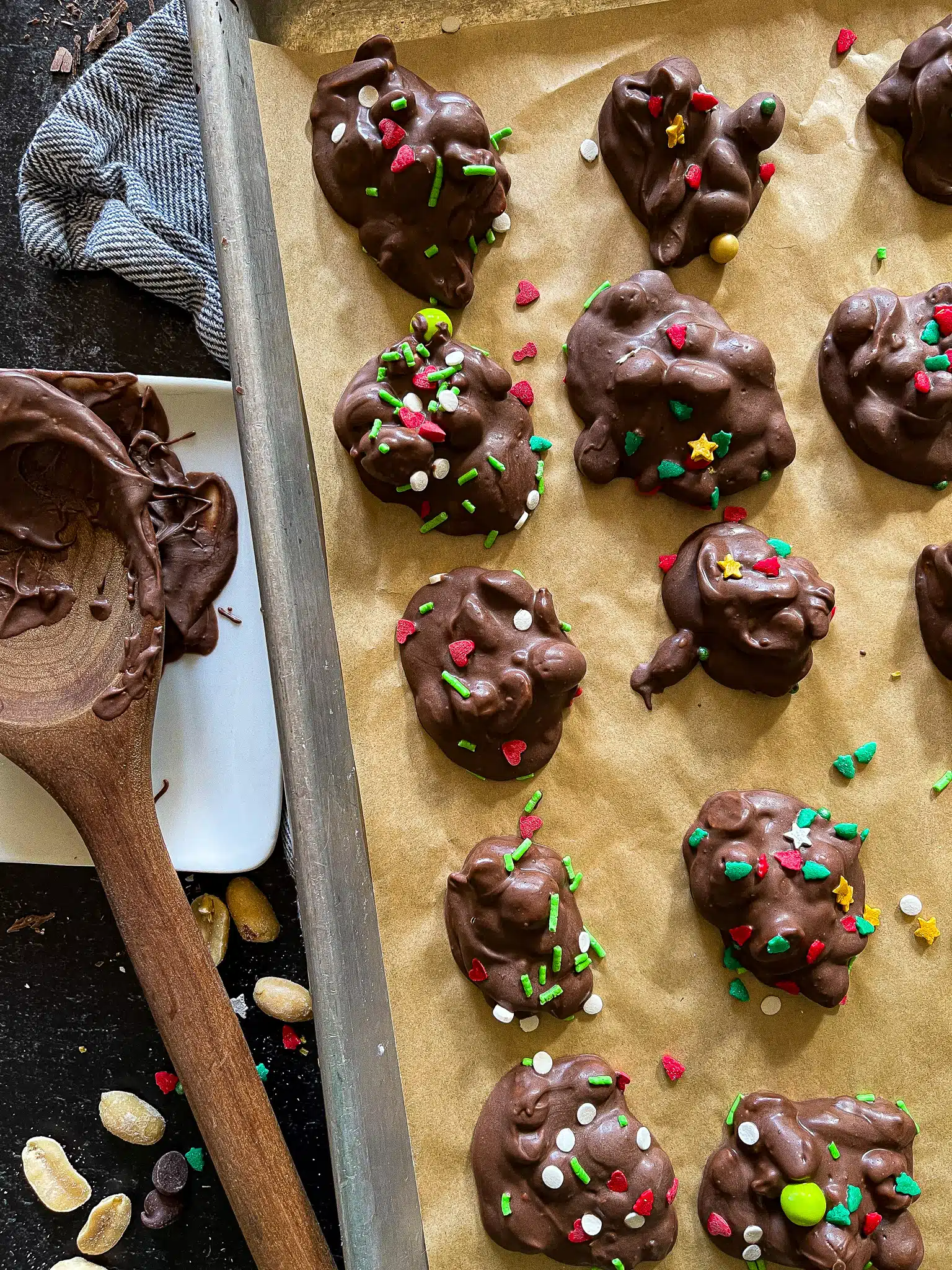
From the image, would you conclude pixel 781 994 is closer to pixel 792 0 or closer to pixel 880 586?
pixel 880 586

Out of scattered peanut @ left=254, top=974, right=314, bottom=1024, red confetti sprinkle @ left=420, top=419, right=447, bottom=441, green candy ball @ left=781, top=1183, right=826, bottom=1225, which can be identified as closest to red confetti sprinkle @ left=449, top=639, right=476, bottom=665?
red confetti sprinkle @ left=420, top=419, right=447, bottom=441

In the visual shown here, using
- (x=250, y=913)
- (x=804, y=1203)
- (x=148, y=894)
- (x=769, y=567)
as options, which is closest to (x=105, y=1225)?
(x=250, y=913)

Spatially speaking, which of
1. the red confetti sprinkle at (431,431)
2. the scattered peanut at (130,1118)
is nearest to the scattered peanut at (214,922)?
the scattered peanut at (130,1118)

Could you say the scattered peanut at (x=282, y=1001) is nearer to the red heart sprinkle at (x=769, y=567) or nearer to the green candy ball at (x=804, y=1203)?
the green candy ball at (x=804, y=1203)

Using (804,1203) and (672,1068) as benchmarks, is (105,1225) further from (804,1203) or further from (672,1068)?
(804,1203)

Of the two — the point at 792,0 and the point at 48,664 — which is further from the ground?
the point at 792,0

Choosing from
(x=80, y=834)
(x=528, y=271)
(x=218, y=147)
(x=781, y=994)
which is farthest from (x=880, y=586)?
(x=80, y=834)
